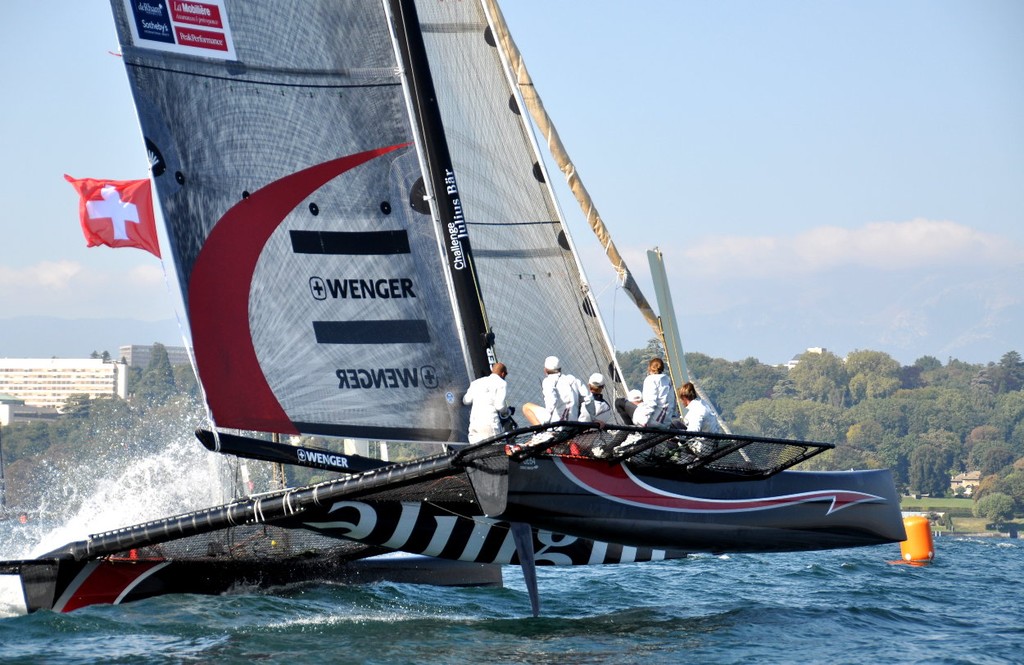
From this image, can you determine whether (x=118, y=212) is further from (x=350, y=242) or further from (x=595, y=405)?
(x=595, y=405)

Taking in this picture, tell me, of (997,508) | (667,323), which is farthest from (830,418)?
(667,323)

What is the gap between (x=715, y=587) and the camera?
1534cm

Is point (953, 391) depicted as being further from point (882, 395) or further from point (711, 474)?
point (711, 474)

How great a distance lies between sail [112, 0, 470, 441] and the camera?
1268 cm

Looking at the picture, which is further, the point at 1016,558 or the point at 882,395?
the point at 882,395

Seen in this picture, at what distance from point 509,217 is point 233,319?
11.1 ft

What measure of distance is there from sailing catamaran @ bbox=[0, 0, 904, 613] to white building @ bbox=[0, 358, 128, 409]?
390 ft

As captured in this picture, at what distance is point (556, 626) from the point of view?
462 inches

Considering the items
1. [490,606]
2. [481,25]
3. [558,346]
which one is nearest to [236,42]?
[481,25]

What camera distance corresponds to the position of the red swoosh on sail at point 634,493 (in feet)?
37.3

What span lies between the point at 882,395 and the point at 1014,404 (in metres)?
12.8

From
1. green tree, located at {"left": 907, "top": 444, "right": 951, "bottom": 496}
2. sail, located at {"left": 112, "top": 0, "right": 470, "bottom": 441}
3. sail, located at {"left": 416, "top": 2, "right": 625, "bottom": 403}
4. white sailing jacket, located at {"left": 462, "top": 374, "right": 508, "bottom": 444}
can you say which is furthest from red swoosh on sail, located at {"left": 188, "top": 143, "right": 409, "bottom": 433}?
green tree, located at {"left": 907, "top": 444, "right": 951, "bottom": 496}

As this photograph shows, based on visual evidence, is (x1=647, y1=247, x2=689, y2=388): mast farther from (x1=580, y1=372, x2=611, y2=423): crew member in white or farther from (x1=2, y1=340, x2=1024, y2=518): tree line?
(x1=2, y1=340, x2=1024, y2=518): tree line

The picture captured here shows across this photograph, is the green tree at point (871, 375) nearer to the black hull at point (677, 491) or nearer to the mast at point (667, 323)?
the mast at point (667, 323)
